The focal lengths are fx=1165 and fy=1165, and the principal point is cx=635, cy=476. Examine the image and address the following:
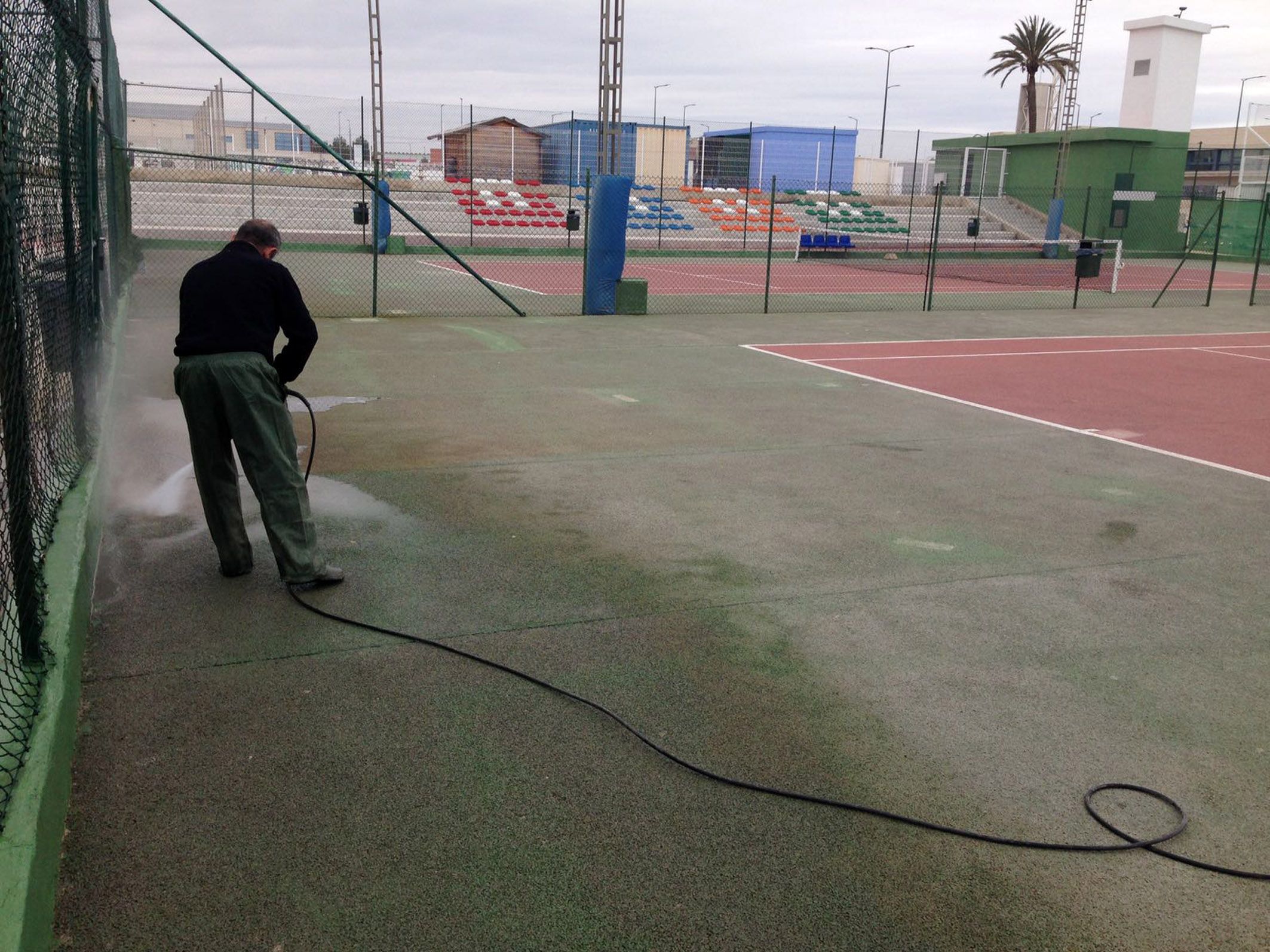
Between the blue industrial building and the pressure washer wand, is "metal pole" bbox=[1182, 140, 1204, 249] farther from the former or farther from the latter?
the pressure washer wand

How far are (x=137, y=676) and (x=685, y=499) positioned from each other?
142 inches

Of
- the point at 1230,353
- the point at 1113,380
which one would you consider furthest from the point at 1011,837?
the point at 1230,353

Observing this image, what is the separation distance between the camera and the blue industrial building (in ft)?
160

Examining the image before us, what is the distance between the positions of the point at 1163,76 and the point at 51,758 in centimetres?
5621

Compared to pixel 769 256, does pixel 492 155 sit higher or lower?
higher

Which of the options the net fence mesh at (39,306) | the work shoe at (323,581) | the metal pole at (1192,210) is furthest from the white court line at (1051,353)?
the metal pole at (1192,210)

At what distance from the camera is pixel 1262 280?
1282 inches

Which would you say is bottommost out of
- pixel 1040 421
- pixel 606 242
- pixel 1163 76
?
pixel 1040 421

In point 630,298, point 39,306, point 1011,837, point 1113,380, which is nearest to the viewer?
point 1011,837

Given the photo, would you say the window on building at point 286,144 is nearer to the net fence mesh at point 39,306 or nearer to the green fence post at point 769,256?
the green fence post at point 769,256

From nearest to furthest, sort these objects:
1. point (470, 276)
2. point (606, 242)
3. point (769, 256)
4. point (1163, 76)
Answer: point (606, 242) → point (769, 256) → point (470, 276) → point (1163, 76)

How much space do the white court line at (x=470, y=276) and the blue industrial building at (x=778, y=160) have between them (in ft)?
55.9

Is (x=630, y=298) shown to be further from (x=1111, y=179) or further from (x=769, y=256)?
(x=1111, y=179)

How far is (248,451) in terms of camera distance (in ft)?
17.1
